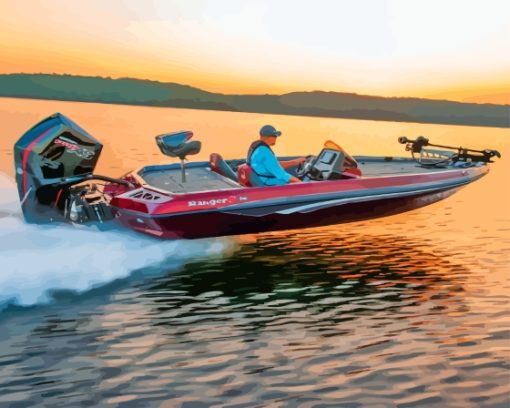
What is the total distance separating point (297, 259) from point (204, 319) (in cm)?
326

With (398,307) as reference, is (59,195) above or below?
above

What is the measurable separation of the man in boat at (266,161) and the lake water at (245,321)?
→ 122 centimetres

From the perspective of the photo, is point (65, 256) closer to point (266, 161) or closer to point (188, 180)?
point (266, 161)

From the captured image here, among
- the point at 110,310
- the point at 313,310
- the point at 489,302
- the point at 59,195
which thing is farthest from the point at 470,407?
the point at 59,195

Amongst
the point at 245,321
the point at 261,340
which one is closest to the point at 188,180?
the point at 245,321

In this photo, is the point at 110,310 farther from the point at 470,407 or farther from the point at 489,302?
the point at 489,302

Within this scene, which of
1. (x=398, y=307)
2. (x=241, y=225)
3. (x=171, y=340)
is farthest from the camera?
(x=241, y=225)

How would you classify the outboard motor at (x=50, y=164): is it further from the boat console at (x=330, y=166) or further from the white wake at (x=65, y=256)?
the boat console at (x=330, y=166)

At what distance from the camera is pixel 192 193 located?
901 centimetres

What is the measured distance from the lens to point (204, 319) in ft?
23.3

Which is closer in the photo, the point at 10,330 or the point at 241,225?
the point at 10,330

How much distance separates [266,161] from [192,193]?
1200 millimetres

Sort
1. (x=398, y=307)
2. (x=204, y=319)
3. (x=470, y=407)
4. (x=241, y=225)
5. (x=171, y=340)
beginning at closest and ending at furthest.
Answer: (x=470, y=407)
(x=171, y=340)
(x=204, y=319)
(x=398, y=307)
(x=241, y=225)

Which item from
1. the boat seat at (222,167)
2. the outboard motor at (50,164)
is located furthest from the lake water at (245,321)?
the boat seat at (222,167)
